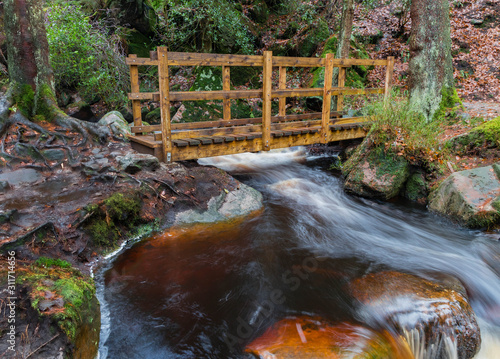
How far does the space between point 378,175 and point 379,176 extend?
35mm

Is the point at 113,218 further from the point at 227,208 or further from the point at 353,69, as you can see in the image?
the point at 353,69

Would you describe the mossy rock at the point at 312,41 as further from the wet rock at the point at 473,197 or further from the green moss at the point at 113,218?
the green moss at the point at 113,218

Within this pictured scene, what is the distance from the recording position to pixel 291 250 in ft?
17.9

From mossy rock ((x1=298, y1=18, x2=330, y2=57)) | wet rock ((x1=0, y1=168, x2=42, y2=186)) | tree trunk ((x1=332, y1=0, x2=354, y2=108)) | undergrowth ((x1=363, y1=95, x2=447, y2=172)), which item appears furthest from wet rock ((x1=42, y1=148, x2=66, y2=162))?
mossy rock ((x1=298, y1=18, x2=330, y2=57))

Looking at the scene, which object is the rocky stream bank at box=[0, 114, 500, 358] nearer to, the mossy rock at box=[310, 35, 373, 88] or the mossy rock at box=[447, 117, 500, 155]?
the mossy rock at box=[447, 117, 500, 155]

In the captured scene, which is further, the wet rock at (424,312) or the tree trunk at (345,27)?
the tree trunk at (345,27)

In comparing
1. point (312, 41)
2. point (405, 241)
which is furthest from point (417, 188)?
point (312, 41)

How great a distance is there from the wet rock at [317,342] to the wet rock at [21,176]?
4.63m

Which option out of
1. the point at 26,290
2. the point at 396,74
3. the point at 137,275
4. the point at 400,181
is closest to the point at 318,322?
the point at 137,275

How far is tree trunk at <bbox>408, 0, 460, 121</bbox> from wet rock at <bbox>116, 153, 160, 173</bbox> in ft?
20.9

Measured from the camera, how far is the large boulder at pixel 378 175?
752 centimetres

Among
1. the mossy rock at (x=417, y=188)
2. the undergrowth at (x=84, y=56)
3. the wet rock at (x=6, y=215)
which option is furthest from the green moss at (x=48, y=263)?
the undergrowth at (x=84, y=56)

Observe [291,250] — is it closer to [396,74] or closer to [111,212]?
[111,212]

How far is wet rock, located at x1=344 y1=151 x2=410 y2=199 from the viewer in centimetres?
752
